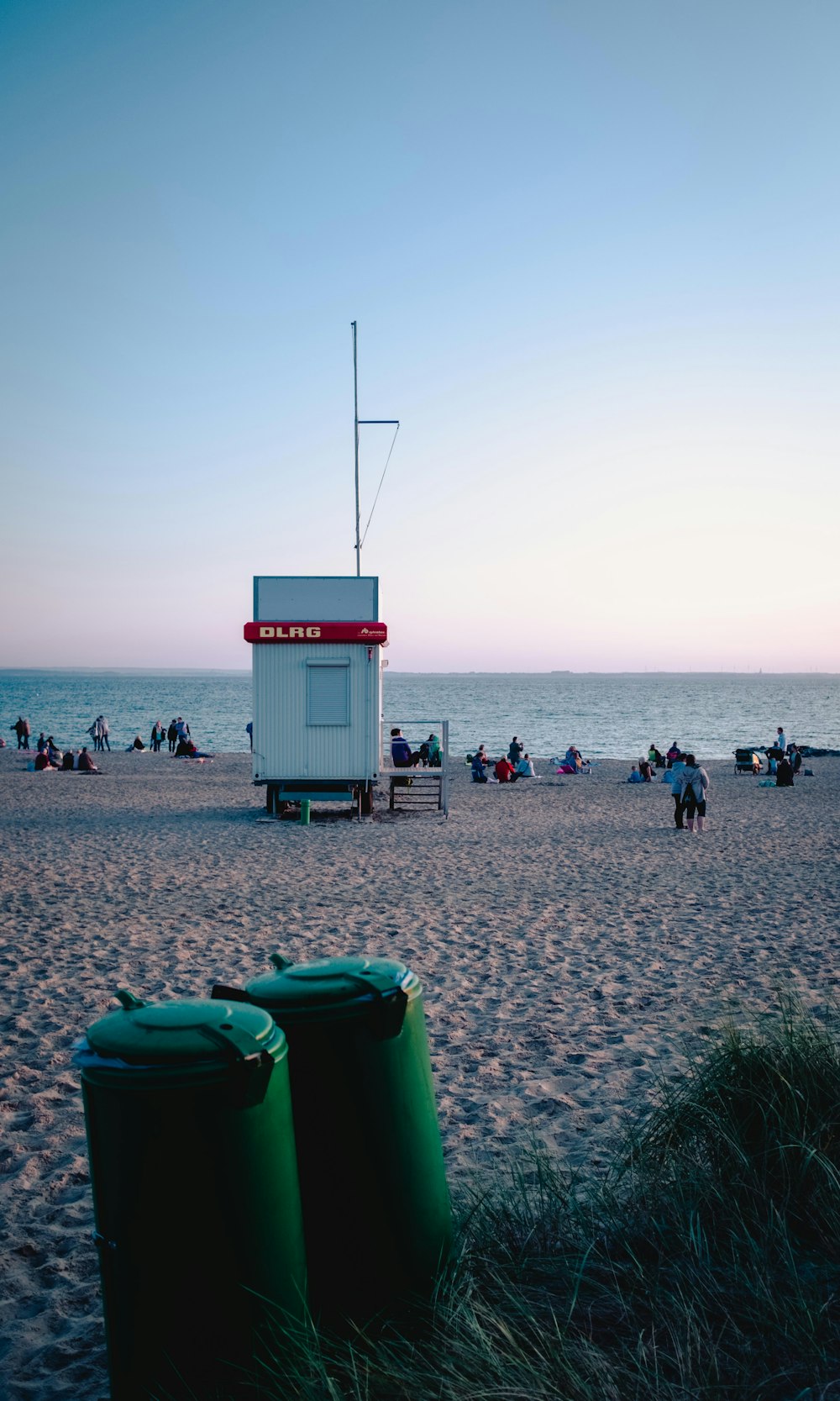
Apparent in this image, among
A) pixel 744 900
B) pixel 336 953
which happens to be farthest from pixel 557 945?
pixel 744 900

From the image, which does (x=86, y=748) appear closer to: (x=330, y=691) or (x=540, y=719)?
(x=330, y=691)

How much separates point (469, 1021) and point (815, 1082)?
284cm

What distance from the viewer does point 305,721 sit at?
54.6 feet

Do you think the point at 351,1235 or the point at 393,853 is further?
the point at 393,853

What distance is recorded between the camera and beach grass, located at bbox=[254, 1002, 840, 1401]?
8.07 ft

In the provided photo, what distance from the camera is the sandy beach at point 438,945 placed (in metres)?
4.18

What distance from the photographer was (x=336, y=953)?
303 inches

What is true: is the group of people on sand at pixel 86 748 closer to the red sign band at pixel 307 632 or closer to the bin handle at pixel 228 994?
the red sign band at pixel 307 632

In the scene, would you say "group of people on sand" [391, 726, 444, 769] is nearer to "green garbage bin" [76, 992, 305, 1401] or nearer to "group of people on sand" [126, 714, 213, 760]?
"group of people on sand" [126, 714, 213, 760]

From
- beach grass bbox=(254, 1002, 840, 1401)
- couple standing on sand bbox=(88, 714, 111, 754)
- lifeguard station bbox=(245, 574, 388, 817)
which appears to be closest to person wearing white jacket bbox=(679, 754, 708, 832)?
lifeguard station bbox=(245, 574, 388, 817)

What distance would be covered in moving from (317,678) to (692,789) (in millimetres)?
6764

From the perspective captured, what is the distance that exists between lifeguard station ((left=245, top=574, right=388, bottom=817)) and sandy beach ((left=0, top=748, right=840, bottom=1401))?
3.96 ft

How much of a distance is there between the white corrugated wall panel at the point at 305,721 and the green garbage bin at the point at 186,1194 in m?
14.0

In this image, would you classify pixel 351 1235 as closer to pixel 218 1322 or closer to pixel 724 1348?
pixel 218 1322
